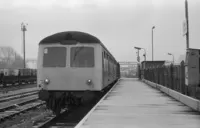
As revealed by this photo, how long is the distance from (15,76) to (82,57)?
108 feet

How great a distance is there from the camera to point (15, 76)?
43.9 m

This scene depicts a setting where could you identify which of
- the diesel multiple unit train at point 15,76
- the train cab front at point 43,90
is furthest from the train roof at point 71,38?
the diesel multiple unit train at point 15,76

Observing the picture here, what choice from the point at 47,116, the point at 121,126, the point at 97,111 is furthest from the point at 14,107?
the point at 121,126

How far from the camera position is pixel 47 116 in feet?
45.3

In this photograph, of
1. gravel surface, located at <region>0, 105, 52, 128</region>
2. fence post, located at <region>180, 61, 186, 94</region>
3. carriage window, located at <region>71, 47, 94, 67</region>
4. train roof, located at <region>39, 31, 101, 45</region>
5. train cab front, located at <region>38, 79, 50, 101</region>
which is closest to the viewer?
gravel surface, located at <region>0, 105, 52, 128</region>

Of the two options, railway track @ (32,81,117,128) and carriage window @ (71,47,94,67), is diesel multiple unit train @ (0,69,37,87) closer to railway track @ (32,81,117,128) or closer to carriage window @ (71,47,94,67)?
railway track @ (32,81,117,128)

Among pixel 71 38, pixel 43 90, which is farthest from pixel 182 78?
pixel 43 90

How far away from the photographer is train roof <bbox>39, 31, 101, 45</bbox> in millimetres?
12906

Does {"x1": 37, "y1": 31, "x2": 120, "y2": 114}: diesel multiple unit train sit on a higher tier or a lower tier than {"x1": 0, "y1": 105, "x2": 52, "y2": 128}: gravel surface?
higher

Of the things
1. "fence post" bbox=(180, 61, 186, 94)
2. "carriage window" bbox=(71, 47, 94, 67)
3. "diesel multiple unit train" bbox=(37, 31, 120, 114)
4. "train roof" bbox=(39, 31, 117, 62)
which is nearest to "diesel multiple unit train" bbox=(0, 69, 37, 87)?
"train roof" bbox=(39, 31, 117, 62)

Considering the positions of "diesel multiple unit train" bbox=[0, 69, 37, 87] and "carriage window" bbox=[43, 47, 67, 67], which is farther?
"diesel multiple unit train" bbox=[0, 69, 37, 87]

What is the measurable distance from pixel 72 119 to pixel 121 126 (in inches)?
194

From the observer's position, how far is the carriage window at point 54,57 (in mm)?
12867

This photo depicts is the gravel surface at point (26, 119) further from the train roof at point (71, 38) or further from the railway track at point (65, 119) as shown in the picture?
the train roof at point (71, 38)
